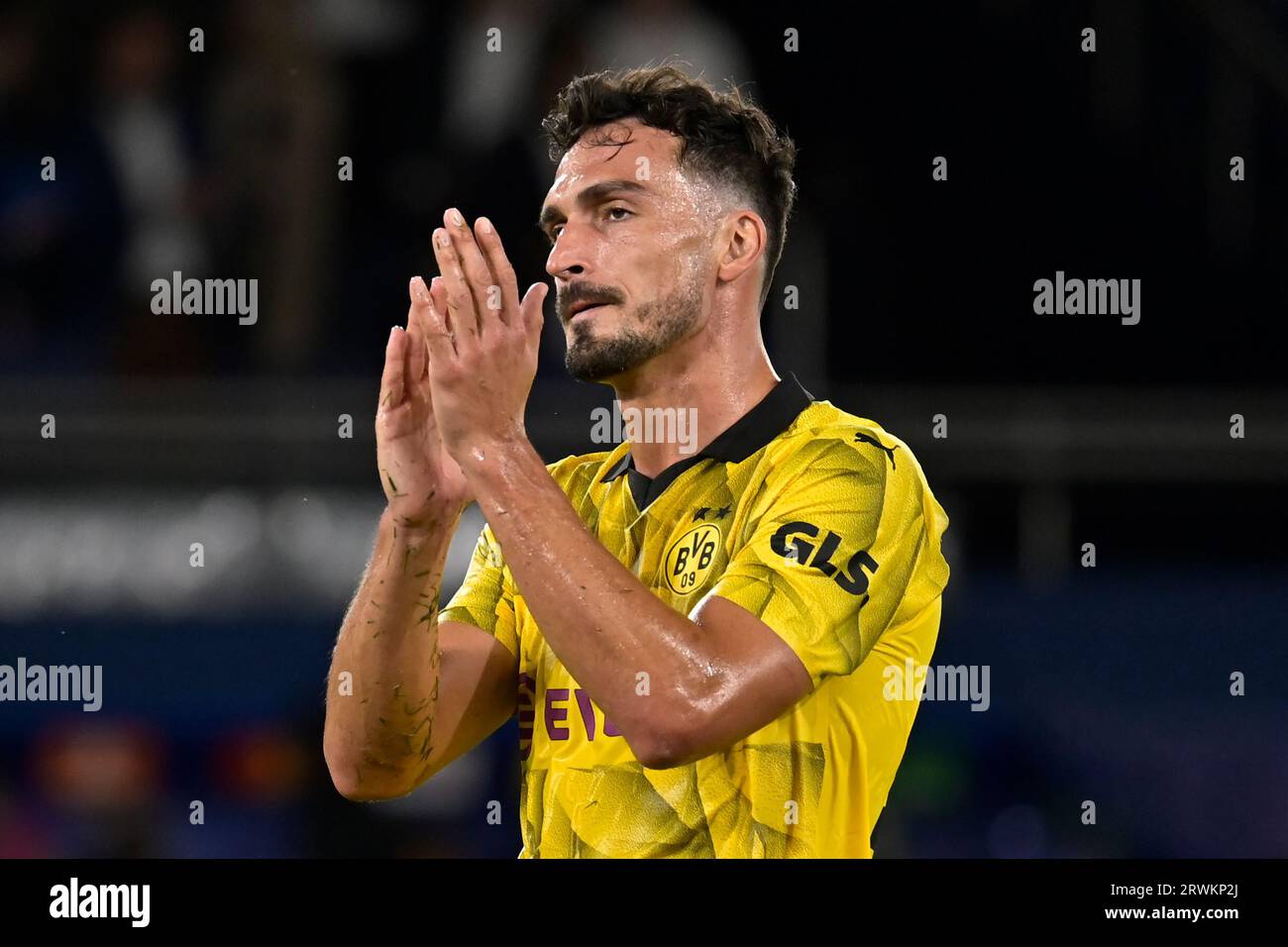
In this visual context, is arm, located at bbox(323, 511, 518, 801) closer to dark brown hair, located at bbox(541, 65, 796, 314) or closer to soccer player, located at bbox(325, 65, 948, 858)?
soccer player, located at bbox(325, 65, 948, 858)

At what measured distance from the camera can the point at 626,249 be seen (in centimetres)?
312

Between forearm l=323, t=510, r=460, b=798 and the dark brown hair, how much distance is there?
90cm

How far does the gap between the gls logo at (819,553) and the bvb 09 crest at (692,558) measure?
0.18 m

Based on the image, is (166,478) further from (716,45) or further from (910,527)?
(910,527)

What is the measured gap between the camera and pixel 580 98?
11.0 ft

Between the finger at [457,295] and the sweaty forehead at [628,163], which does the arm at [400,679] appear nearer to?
the finger at [457,295]

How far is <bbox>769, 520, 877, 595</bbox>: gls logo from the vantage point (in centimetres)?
278

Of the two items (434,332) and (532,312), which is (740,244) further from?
(434,332)

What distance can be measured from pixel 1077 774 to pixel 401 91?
414 cm

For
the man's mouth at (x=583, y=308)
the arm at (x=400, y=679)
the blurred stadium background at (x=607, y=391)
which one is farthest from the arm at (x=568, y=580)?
the blurred stadium background at (x=607, y=391)

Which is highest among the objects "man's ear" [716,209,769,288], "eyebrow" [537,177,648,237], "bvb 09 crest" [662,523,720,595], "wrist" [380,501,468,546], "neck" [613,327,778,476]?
"eyebrow" [537,177,648,237]

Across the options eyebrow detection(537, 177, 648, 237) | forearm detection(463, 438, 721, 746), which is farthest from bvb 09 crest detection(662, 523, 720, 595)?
eyebrow detection(537, 177, 648, 237)

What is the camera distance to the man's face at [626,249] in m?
3.09

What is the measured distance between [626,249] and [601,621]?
2.83ft
